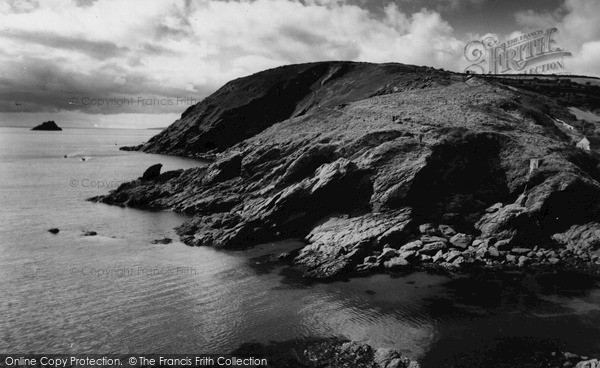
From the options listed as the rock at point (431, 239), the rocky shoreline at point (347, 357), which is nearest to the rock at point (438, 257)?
the rock at point (431, 239)

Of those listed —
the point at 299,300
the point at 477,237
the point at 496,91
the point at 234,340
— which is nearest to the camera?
the point at 234,340

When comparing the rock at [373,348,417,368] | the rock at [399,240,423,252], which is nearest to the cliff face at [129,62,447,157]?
the rock at [399,240,423,252]

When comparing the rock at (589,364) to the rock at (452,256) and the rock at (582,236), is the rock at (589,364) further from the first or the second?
the rock at (582,236)

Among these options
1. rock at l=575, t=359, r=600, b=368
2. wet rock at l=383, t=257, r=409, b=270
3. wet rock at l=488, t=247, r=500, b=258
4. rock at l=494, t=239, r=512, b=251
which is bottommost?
rock at l=575, t=359, r=600, b=368

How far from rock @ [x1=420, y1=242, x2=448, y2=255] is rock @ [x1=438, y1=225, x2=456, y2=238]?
130 inches

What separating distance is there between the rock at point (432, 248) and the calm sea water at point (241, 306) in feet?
15.4

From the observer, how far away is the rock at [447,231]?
53359 mm

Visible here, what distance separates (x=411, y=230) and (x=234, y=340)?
29.5 metres

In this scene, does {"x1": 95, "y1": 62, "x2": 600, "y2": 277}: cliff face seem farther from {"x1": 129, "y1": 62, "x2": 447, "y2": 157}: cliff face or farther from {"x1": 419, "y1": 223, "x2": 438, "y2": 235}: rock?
{"x1": 129, "y1": 62, "x2": 447, "y2": 157}: cliff face

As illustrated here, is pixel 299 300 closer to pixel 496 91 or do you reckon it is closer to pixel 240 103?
pixel 496 91

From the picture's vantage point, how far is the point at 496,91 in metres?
92.2

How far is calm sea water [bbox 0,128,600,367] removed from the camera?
103 feet

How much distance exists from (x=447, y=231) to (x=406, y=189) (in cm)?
791

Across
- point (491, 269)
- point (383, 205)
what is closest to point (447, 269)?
point (491, 269)
